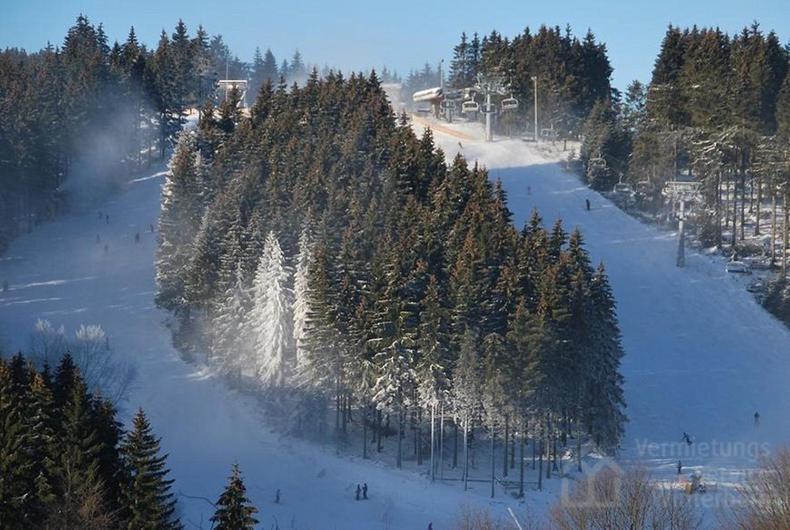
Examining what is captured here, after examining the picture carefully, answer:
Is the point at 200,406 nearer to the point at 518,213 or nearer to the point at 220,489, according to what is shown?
the point at 220,489

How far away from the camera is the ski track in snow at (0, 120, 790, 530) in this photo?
140 feet

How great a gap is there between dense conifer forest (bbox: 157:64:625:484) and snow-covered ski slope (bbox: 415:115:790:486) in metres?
3.60

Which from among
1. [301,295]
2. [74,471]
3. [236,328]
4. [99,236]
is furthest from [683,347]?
[99,236]

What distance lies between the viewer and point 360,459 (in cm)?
4572

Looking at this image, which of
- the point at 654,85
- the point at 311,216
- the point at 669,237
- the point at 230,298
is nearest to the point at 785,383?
the point at 669,237

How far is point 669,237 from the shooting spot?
71.0 metres

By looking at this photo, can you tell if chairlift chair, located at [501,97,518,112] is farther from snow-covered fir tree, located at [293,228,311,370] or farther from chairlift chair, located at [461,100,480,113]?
snow-covered fir tree, located at [293,228,311,370]

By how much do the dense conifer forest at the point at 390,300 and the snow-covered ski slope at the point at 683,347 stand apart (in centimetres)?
360

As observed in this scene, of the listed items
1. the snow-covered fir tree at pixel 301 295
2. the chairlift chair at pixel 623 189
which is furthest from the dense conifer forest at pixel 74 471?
the chairlift chair at pixel 623 189

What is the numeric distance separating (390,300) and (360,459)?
858cm

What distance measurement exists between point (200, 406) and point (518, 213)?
111ft

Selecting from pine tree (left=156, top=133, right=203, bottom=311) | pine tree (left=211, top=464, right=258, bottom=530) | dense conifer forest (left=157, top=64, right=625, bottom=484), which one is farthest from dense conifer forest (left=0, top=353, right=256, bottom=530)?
pine tree (left=156, top=133, right=203, bottom=311)

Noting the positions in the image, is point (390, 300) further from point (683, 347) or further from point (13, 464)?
point (683, 347)

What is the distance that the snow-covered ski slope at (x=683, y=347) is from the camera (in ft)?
155
